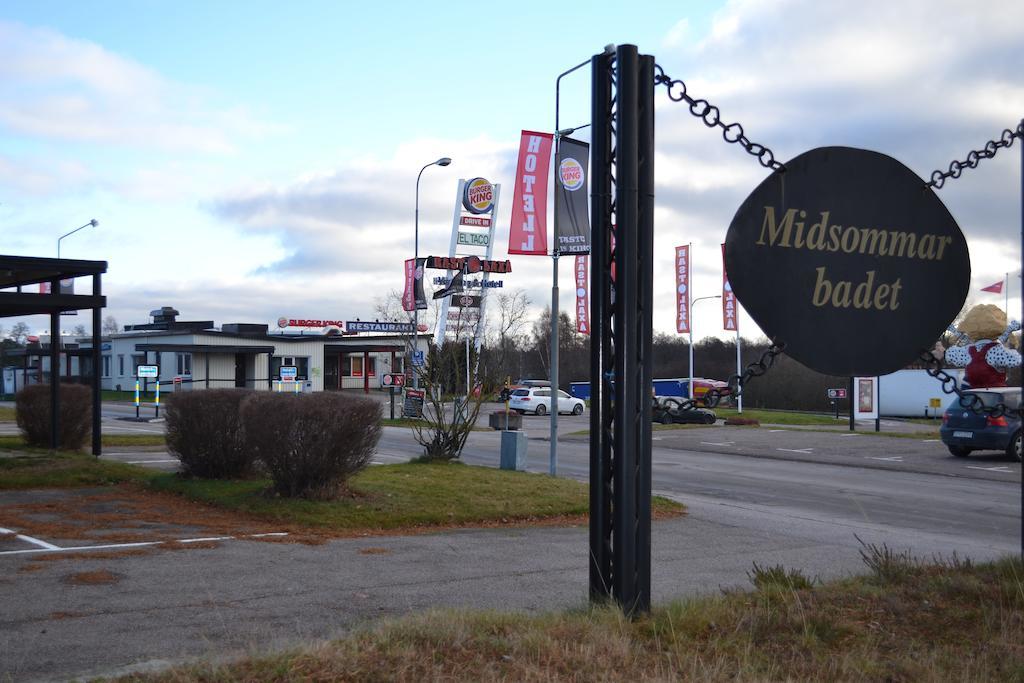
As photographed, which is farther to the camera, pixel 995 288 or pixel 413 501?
pixel 995 288

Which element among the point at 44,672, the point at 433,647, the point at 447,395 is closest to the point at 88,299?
the point at 447,395

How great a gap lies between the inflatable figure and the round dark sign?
36.5ft

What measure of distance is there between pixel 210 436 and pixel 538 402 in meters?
37.5

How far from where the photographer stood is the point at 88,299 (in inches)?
695

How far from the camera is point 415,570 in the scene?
29.8ft

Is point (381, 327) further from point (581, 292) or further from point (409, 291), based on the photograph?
point (581, 292)

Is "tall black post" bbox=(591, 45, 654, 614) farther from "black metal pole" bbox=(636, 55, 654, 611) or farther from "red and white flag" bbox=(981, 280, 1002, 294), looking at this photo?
"red and white flag" bbox=(981, 280, 1002, 294)

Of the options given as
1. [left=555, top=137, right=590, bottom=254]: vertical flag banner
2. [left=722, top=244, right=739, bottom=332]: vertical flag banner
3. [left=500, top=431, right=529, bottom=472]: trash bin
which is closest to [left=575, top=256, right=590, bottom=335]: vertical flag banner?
[left=722, top=244, right=739, bottom=332]: vertical flag banner

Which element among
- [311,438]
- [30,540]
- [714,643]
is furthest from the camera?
[311,438]

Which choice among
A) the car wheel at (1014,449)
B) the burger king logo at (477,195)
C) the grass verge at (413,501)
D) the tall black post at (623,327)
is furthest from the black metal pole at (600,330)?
the burger king logo at (477,195)

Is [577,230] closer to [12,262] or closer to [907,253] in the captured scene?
[12,262]

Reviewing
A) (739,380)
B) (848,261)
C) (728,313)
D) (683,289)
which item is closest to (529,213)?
(848,261)

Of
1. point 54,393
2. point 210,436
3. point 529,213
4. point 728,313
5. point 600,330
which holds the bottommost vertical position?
point 210,436

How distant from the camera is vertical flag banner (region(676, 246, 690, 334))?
48000 millimetres
